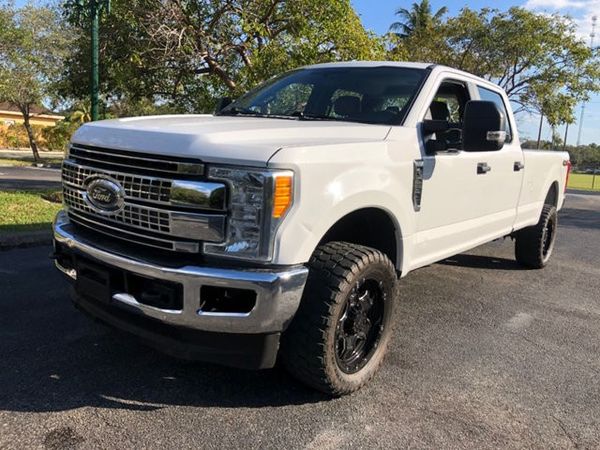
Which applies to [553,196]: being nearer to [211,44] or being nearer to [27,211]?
[27,211]

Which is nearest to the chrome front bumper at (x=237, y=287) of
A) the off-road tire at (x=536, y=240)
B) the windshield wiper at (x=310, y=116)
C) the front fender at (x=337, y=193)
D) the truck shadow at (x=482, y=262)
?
the front fender at (x=337, y=193)

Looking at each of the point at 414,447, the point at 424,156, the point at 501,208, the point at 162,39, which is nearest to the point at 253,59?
the point at 162,39

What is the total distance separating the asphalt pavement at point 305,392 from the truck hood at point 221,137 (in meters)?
1.34

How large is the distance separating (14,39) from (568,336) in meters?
19.1

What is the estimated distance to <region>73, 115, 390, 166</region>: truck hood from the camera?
2584mm

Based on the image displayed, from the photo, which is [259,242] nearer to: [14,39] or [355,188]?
[355,188]

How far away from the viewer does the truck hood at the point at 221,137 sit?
8.48 ft

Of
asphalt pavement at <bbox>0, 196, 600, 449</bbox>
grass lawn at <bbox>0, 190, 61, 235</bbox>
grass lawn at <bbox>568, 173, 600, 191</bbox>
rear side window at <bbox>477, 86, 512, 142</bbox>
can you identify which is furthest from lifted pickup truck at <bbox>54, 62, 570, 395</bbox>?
grass lawn at <bbox>568, 173, 600, 191</bbox>

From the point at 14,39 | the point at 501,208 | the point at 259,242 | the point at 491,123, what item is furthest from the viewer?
the point at 14,39

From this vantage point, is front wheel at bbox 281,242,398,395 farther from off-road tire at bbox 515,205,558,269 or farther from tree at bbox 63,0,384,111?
tree at bbox 63,0,384,111

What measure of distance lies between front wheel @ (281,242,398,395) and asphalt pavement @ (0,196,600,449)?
0.19 meters

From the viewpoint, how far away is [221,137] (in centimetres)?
266

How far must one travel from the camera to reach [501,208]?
497 cm

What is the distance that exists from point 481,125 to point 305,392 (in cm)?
202
